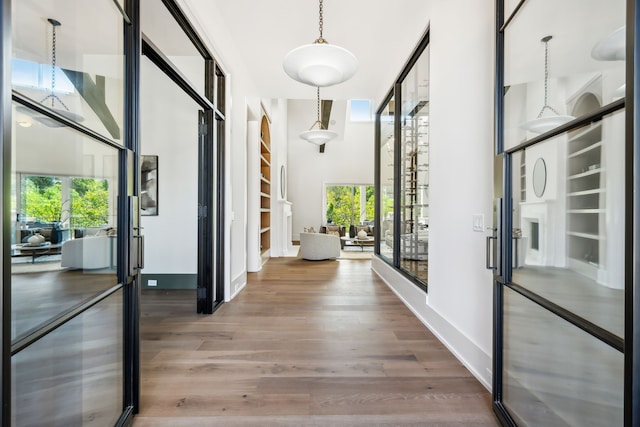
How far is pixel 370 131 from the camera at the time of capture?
1132 centimetres

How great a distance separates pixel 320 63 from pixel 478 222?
4.94 ft

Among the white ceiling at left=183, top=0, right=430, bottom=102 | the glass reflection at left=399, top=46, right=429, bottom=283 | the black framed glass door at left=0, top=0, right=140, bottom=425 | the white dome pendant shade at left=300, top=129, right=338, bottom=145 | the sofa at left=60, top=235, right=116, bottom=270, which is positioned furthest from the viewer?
the white dome pendant shade at left=300, top=129, right=338, bottom=145

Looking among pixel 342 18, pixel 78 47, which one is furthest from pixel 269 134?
pixel 78 47

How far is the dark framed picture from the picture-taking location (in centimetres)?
397

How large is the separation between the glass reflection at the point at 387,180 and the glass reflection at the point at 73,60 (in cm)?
375

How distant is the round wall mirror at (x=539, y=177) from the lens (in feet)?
4.35

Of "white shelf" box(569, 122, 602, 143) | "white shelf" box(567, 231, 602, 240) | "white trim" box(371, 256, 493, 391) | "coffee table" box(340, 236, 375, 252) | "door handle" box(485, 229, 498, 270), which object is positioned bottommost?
"white trim" box(371, 256, 493, 391)

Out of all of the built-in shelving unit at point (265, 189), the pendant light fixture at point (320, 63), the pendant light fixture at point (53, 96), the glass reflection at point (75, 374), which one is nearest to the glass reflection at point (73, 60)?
the pendant light fixture at point (53, 96)

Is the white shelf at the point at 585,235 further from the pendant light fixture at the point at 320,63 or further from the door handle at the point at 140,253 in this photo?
the door handle at the point at 140,253

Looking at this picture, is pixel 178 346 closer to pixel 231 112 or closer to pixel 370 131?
pixel 231 112

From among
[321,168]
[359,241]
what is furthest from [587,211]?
[321,168]

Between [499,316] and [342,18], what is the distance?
3087 millimetres

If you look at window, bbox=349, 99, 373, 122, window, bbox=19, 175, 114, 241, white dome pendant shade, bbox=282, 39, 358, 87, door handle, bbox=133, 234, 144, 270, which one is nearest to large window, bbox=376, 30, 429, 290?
white dome pendant shade, bbox=282, 39, 358, 87

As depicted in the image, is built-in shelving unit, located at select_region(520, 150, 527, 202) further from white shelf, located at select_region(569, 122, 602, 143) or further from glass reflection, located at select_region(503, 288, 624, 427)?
glass reflection, located at select_region(503, 288, 624, 427)
